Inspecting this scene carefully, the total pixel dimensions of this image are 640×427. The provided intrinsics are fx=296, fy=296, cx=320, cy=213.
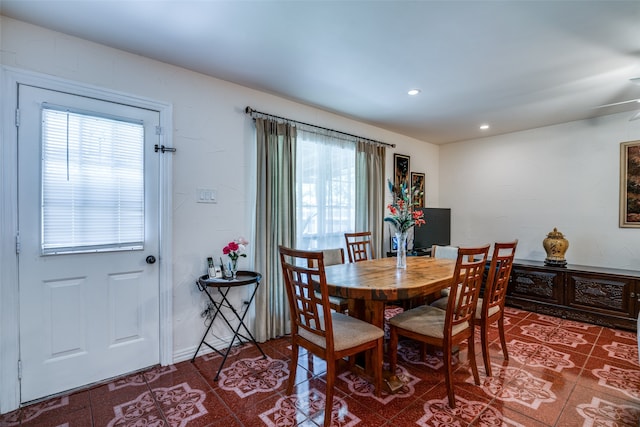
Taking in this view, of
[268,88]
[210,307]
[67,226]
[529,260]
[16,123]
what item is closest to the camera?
[16,123]

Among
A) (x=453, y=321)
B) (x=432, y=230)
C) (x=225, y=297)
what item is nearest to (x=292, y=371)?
(x=225, y=297)

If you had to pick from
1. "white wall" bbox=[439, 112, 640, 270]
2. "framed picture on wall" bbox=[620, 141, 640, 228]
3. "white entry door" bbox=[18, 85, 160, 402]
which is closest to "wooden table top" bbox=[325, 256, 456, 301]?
"white entry door" bbox=[18, 85, 160, 402]

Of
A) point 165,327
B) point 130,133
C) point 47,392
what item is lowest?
point 47,392

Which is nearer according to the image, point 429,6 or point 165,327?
point 429,6

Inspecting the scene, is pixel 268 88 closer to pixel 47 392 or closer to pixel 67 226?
pixel 67 226

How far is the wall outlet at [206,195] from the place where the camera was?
271 centimetres

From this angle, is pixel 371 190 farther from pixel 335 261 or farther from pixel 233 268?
pixel 233 268

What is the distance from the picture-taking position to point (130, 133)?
7.88 ft

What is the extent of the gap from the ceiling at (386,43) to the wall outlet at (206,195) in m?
1.08

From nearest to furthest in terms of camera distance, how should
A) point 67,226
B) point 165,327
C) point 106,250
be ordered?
point 67,226 → point 106,250 → point 165,327

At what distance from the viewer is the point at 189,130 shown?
2674 mm

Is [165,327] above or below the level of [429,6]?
below

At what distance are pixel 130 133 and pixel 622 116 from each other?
5.53 meters

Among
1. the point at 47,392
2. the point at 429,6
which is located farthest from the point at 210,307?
the point at 429,6
